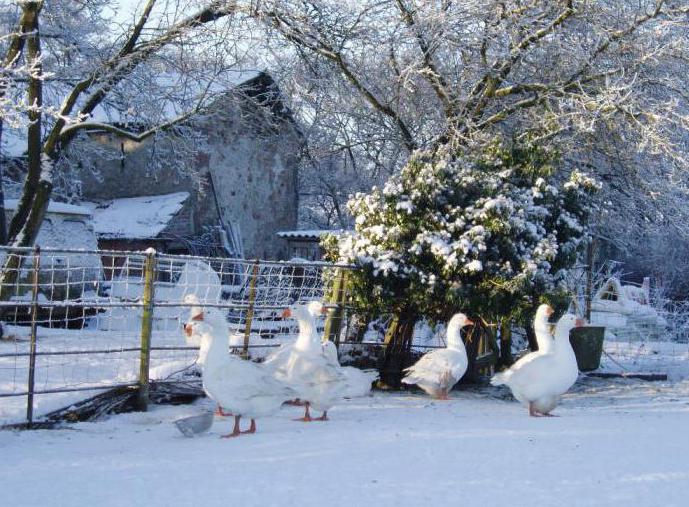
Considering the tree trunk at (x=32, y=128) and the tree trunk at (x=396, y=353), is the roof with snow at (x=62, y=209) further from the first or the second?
the tree trunk at (x=396, y=353)

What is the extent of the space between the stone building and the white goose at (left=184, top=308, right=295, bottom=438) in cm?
1353

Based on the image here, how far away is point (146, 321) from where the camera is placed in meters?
8.86

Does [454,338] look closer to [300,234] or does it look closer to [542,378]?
[542,378]

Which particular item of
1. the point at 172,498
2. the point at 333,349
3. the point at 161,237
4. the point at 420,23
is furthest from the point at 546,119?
the point at 161,237

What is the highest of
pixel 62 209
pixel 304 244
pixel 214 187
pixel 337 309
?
pixel 214 187

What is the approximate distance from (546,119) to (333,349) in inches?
217

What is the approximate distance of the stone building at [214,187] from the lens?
73.4 ft

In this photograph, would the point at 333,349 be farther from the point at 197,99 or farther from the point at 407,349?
the point at 197,99

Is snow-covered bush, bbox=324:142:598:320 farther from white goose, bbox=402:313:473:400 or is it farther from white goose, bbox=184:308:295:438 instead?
white goose, bbox=184:308:295:438

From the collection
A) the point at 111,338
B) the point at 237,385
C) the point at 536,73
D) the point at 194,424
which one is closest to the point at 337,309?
the point at 111,338

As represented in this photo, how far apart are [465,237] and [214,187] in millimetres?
14177

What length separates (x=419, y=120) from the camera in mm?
15625

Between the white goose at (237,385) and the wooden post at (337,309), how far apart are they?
3.36m

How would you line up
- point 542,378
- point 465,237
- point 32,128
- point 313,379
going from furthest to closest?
point 32,128
point 465,237
point 542,378
point 313,379
